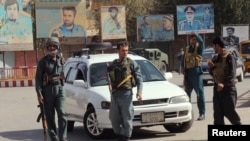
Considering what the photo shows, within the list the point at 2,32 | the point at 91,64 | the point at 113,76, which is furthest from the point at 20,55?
the point at 113,76

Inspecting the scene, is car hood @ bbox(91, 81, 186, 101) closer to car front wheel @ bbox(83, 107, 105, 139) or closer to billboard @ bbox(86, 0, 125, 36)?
car front wheel @ bbox(83, 107, 105, 139)

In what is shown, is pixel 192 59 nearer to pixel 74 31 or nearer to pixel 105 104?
pixel 105 104

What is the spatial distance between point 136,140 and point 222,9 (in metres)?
38.4

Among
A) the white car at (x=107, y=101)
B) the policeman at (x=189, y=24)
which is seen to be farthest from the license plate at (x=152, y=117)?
the policeman at (x=189, y=24)

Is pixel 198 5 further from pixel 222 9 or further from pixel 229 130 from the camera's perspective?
pixel 229 130

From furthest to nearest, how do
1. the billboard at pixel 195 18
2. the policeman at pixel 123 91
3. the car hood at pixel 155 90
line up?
1. the billboard at pixel 195 18
2. the car hood at pixel 155 90
3. the policeman at pixel 123 91

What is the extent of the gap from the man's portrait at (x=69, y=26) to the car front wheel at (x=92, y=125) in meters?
30.6

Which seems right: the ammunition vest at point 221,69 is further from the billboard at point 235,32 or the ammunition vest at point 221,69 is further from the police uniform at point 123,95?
the billboard at point 235,32

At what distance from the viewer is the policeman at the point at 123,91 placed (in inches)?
405

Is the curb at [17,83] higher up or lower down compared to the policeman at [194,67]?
lower down

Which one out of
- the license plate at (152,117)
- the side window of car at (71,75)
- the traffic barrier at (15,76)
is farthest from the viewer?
the traffic barrier at (15,76)

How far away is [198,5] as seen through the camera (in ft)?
156

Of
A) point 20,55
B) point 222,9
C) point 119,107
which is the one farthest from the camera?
point 222,9

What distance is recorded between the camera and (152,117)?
38.6ft
